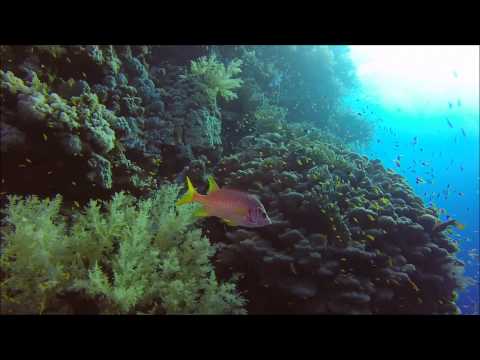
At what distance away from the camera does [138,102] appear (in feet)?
18.4

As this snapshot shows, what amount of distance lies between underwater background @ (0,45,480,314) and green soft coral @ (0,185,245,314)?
0.05ft

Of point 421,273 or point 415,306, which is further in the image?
point 421,273

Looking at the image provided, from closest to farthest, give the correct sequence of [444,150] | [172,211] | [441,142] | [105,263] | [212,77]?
[105,263] < [172,211] < [212,77] < [444,150] < [441,142]

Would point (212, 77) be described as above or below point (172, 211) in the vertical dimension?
above

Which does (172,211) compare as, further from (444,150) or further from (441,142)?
(441,142)

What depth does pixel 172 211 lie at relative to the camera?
14.1 feet

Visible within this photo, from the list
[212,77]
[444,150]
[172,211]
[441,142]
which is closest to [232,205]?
[172,211]

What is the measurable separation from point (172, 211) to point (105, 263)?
1.13 meters

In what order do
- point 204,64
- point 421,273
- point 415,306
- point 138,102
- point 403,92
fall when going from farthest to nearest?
point 403,92 → point 204,64 → point 138,102 → point 421,273 → point 415,306

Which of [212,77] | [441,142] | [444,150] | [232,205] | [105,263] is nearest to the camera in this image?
[232,205]
